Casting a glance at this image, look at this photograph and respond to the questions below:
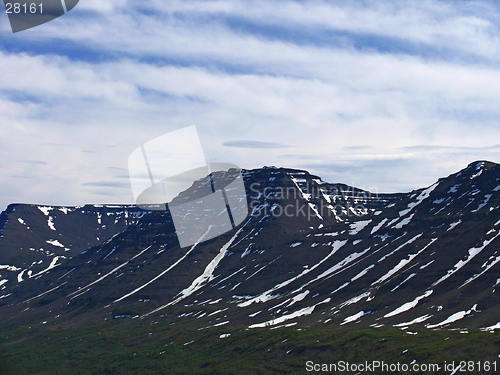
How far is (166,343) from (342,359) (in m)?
80.9

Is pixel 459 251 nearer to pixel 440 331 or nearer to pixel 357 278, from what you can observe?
pixel 357 278

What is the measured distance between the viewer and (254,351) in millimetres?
135375

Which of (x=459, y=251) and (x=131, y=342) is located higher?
(x=459, y=251)

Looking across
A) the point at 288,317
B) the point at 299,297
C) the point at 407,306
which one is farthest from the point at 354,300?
the point at 299,297

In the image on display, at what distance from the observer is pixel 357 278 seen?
628ft

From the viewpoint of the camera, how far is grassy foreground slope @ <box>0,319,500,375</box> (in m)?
99.4

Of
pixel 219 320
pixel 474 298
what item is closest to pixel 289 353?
pixel 474 298
